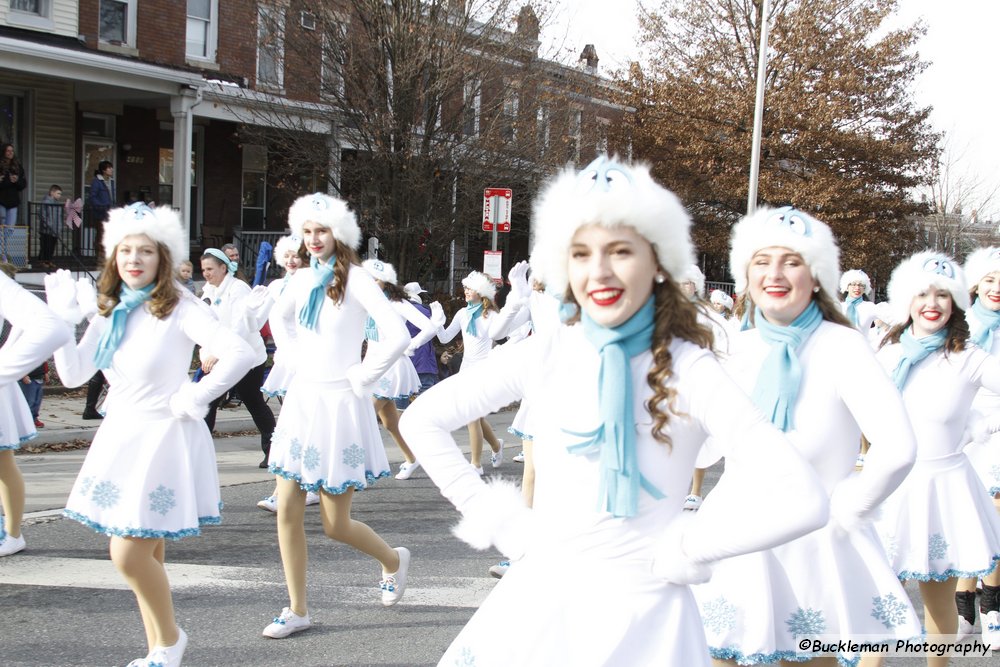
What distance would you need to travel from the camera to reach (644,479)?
244cm

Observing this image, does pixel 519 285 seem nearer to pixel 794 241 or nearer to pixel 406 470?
pixel 406 470

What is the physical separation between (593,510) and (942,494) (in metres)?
2.65

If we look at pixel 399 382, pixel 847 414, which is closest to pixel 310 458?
pixel 847 414

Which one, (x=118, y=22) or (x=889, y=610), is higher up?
(x=118, y=22)

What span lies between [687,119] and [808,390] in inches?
1016

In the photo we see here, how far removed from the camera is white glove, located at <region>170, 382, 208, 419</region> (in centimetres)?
422

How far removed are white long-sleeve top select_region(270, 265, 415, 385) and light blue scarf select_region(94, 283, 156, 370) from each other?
117 centimetres

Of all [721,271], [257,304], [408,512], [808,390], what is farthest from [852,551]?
→ [721,271]

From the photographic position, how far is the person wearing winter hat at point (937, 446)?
4.34 m

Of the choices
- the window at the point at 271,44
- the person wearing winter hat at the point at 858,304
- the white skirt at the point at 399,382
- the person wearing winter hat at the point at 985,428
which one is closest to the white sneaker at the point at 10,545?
the white skirt at the point at 399,382

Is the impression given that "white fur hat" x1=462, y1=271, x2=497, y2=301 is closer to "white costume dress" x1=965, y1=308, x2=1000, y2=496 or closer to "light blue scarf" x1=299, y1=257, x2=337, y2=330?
"light blue scarf" x1=299, y1=257, x2=337, y2=330

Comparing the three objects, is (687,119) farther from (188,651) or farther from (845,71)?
(188,651)

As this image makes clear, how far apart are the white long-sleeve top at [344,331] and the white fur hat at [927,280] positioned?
8.09 ft

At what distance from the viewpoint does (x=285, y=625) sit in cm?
493
